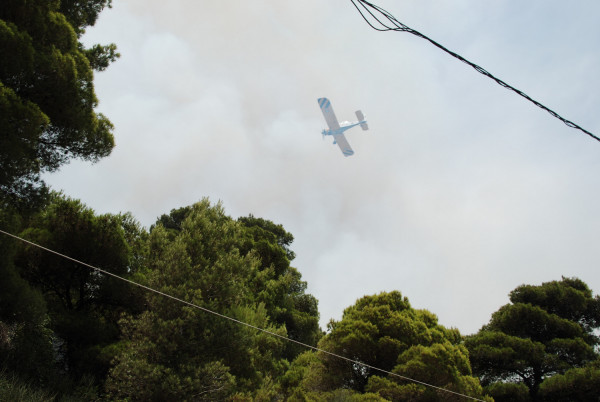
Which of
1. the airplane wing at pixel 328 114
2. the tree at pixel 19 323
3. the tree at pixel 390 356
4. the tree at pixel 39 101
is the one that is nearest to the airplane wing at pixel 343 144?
the airplane wing at pixel 328 114

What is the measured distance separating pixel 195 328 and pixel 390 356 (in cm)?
684

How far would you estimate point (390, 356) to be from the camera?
49.0 feet

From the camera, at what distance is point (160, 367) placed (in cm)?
1098

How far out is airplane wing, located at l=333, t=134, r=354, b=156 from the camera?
2898 centimetres

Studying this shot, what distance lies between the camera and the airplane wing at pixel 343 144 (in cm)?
2898

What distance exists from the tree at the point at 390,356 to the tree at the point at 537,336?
207 inches

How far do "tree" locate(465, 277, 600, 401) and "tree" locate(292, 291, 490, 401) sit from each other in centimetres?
525

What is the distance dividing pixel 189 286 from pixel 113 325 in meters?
4.55

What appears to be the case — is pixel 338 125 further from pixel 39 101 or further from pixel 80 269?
pixel 39 101

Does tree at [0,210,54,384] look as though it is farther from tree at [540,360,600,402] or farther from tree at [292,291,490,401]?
tree at [540,360,600,402]

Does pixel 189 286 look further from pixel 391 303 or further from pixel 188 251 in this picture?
pixel 391 303

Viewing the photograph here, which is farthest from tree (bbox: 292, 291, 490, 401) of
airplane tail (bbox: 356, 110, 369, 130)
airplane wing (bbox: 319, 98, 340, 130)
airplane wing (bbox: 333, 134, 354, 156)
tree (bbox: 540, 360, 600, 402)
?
airplane tail (bbox: 356, 110, 369, 130)

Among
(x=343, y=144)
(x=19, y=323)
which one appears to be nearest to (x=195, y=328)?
(x=19, y=323)

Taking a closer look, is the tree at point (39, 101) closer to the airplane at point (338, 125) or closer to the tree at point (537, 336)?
the airplane at point (338, 125)
